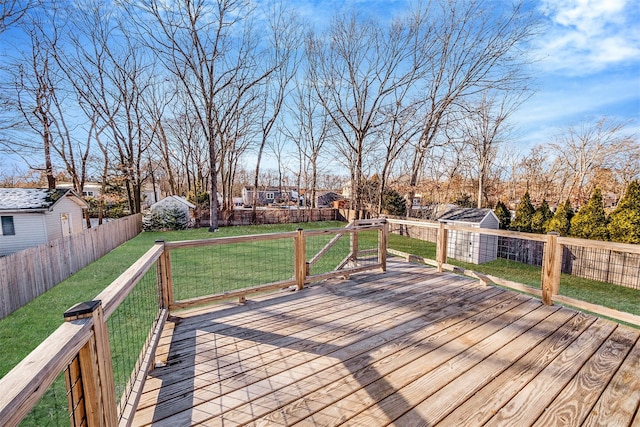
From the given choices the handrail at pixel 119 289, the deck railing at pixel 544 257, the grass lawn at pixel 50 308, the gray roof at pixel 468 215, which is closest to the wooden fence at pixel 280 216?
the deck railing at pixel 544 257

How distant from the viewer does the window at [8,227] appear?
1280 centimetres

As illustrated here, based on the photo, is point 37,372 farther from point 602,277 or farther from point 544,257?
point 602,277

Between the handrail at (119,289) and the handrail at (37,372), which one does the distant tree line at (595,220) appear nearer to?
the handrail at (119,289)

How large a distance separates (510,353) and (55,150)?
843 inches

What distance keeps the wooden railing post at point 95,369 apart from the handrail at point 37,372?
7cm

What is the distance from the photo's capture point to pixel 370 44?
14906 millimetres

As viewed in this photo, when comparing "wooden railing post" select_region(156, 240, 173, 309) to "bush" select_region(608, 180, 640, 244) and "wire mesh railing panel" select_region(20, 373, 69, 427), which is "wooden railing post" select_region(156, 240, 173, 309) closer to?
"wire mesh railing panel" select_region(20, 373, 69, 427)

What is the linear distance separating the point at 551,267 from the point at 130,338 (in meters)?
6.21

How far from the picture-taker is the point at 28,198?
13602 mm

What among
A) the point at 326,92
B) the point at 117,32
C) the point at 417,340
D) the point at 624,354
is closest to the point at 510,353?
the point at 417,340

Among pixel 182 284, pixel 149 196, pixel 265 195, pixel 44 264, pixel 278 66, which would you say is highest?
pixel 278 66

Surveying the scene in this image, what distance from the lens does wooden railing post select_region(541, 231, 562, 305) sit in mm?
3621

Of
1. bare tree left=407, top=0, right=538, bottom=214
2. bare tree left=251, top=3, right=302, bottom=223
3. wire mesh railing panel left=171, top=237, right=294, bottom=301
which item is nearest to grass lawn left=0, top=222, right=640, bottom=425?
wire mesh railing panel left=171, top=237, right=294, bottom=301

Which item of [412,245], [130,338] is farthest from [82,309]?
[412,245]
